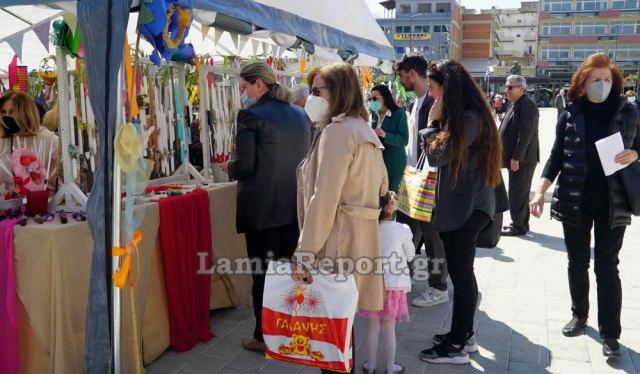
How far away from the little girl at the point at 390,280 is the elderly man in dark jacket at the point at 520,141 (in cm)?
351

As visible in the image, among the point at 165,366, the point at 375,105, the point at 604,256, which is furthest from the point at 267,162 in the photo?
the point at 604,256

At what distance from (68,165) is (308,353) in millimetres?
1649

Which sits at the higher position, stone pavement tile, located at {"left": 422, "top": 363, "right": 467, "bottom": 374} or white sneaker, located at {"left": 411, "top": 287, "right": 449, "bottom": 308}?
white sneaker, located at {"left": 411, "top": 287, "right": 449, "bottom": 308}

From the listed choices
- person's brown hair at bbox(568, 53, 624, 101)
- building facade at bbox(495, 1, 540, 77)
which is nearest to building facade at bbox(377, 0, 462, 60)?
building facade at bbox(495, 1, 540, 77)

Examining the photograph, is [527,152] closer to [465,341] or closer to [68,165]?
[465,341]

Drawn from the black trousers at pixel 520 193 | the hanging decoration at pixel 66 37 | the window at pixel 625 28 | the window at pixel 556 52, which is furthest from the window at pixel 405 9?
the hanging decoration at pixel 66 37

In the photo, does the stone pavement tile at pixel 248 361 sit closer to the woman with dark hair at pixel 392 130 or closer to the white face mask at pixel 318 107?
the white face mask at pixel 318 107

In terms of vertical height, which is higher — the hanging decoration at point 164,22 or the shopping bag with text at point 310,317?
the hanging decoration at point 164,22

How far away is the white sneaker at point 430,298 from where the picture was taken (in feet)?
13.5

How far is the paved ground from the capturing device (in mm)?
3133

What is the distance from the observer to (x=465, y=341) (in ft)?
10.4

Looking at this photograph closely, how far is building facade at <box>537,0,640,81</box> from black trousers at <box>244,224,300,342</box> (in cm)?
8531

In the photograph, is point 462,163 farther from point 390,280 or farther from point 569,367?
→ point 569,367

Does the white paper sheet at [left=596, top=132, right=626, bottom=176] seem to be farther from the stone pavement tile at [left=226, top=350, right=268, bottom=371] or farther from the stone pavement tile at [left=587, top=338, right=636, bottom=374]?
the stone pavement tile at [left=226, top=350, right=268, bottom=371]
